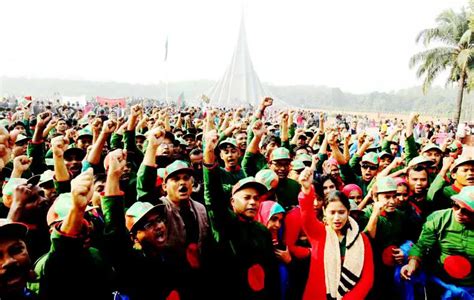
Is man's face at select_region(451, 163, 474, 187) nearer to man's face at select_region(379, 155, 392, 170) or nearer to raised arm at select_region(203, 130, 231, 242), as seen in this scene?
man's face at select_region(379, 155, 392, 170)

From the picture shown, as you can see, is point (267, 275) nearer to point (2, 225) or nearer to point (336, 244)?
point (336, 244)

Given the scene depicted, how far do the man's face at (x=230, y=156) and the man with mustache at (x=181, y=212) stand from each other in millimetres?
1450

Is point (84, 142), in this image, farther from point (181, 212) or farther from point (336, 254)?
point (336, 254)

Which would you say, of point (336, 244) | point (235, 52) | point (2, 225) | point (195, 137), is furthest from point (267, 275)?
point (235, 52)

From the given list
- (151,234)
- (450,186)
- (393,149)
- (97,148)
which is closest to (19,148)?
(97,148)

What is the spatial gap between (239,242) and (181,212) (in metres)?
0.51

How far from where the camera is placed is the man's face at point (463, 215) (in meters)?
3.24

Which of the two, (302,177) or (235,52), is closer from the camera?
(302,177)

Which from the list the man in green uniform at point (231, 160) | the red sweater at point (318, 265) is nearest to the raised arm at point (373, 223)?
the red sweater at point (318, 265)

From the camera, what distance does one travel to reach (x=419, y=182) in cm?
429

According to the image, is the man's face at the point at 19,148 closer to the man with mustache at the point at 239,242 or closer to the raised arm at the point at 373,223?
the man with mustache at the point at 239,242

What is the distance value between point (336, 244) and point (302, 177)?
59 cm

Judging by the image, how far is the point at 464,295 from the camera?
10.7 ft

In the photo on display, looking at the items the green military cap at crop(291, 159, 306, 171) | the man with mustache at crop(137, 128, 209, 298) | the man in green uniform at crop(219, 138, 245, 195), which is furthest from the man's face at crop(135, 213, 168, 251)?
the green military cap at crop(291, 159, 306, 171)
